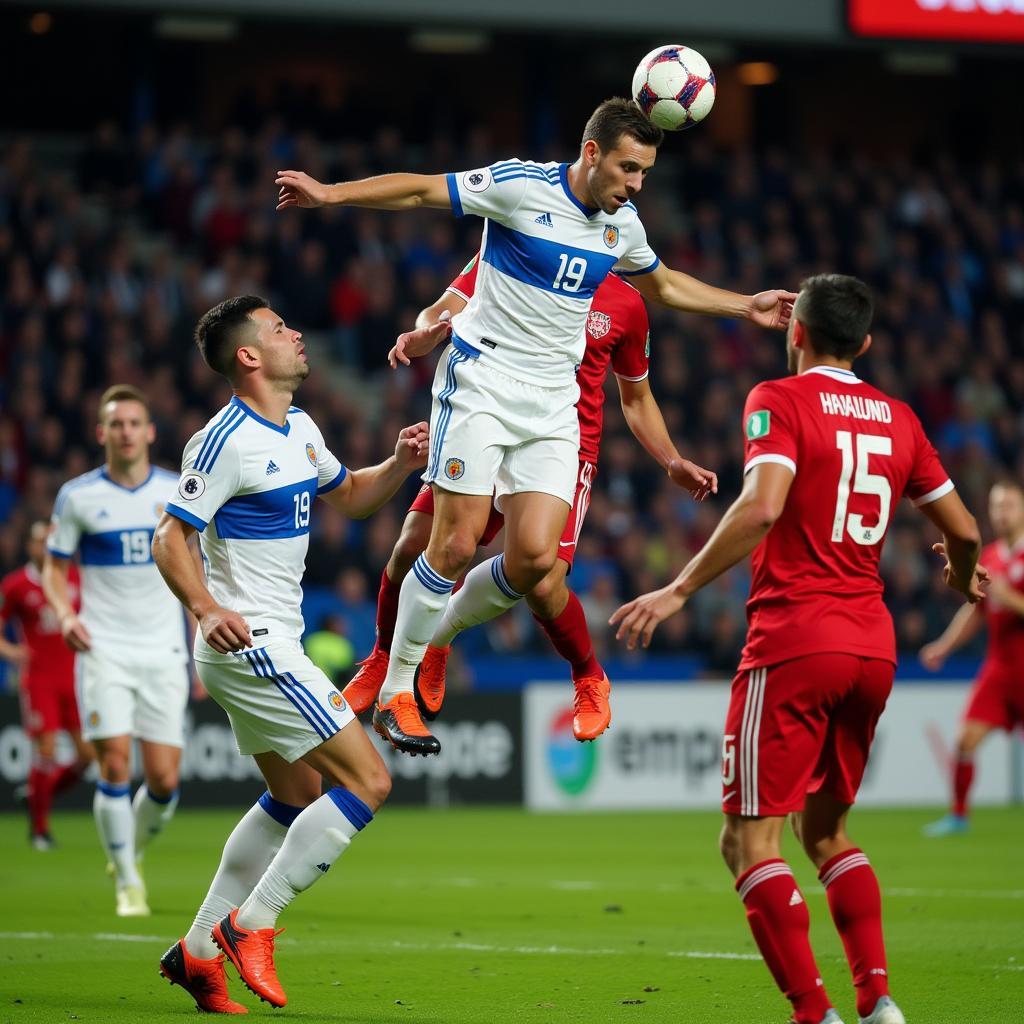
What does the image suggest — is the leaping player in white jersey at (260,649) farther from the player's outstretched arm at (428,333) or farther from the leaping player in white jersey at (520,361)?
the leaping player in white jersey at (520,361)

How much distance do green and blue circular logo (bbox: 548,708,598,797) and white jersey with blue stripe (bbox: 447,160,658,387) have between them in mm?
10467

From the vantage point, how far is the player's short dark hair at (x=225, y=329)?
23.4ft

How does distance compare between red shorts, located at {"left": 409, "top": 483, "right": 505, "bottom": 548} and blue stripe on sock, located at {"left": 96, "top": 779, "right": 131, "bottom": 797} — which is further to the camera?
blue stripe on sock, located at {"left": 96, "top": 779, "right": 131, "bottom": 797}

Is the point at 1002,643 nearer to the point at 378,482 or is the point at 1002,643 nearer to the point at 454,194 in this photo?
the point at 378,482

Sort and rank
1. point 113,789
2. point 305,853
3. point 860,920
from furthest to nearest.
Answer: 1. point 113,789
2. point 305,853
3. point 860,920

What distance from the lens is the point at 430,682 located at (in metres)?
7.95

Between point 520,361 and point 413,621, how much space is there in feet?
3.88

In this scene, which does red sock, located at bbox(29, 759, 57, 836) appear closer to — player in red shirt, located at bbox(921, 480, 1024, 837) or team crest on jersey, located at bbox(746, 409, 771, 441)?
player in red shirt, located at bbox(921, 480, 1024, 837)

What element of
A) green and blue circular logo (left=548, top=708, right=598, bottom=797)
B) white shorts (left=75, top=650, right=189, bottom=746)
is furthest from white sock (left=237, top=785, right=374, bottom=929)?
green and blue circular logo (left=548, top=708, right=598, bottom=797)

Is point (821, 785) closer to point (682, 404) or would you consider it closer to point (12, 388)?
point (12, 388)

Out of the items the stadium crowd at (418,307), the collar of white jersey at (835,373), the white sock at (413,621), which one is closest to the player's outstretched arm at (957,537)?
the collar of white jersey at (835,373)

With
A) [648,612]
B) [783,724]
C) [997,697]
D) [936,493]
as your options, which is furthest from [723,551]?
[997,697]

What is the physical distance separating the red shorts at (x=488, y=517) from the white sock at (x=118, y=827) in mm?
2886

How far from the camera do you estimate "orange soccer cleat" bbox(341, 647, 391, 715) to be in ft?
26.7
